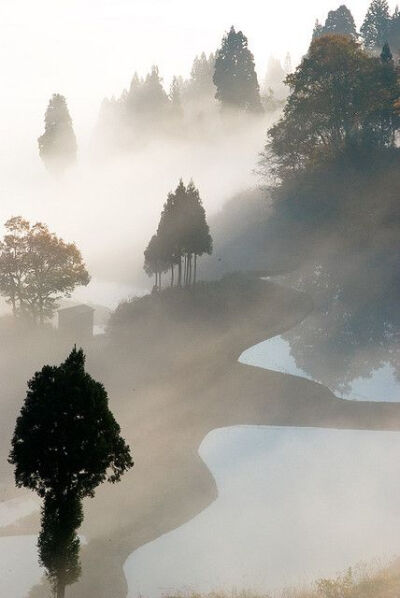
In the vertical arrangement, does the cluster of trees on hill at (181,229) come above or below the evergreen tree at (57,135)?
below

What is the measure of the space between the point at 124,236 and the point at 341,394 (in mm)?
48048

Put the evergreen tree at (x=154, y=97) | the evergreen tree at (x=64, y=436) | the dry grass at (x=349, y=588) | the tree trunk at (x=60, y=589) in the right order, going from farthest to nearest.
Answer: the evergreen tree at (x=154, y=97) → the dry grass at (x=349, y=588) → the tree trunk at (x=60, y=589) → the evergreen tree at (x=64, y=436)

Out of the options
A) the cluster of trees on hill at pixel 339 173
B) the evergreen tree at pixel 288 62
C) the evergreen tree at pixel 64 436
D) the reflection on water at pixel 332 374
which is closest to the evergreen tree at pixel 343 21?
the cluster of trees on hill at pixel 339 173

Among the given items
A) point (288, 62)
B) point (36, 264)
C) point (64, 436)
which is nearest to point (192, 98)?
point (288, 62)

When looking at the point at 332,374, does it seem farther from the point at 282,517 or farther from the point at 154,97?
the point at 154,97

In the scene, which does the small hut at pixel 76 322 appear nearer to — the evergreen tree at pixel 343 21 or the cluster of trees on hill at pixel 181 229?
the cluster of trees on hill at pixel 181 229

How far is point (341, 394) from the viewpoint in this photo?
129ft

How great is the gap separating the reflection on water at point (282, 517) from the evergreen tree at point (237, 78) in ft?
239

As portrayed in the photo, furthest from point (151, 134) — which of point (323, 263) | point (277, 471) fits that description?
point (277, 471)

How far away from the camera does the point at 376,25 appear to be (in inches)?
4813

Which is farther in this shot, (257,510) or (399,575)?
(257,510)

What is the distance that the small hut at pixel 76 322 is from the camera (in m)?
48.9

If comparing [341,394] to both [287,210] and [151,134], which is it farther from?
[151,134]

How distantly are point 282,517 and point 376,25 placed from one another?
117 m
